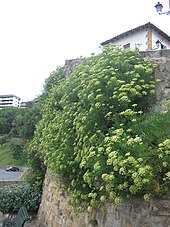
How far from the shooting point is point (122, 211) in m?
3.55

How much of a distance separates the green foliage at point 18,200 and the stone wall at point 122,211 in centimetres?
50

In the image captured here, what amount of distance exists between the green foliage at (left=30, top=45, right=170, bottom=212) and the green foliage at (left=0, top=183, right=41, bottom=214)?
3030 mm

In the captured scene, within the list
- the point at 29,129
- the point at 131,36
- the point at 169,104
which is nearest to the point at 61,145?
the point at 169,104

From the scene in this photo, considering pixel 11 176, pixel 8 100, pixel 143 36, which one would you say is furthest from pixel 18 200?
pixel 8 100

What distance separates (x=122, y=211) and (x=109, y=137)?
84cm

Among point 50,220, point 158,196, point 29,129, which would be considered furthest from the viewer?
point 29,129

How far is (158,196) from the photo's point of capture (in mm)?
3137

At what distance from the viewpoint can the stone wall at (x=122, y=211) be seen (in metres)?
3.15

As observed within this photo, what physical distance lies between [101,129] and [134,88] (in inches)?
28.1

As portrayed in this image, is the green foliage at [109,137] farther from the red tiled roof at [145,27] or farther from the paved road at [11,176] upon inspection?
the paved road at [11,176]

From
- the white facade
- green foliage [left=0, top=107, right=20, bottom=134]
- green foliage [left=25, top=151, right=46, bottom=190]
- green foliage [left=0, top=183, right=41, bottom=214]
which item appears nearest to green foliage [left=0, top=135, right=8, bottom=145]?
green foliage [left=0, top=107, right=20, bottom=134]

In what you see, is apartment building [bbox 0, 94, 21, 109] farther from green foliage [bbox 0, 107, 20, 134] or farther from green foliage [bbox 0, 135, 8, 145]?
green foliage [bbox 0, 135, 8, 145]

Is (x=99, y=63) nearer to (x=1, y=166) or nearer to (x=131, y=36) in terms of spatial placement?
(x=131, y=36)

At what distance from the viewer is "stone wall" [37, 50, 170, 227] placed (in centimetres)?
315
